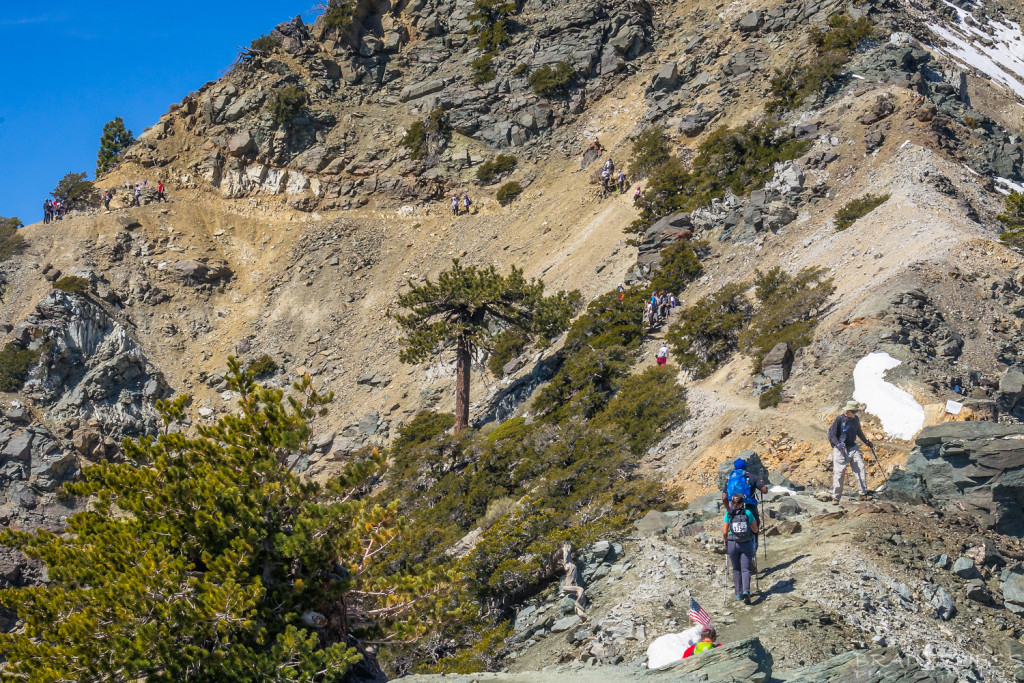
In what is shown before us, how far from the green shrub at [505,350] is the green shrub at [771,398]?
1453 centimetres

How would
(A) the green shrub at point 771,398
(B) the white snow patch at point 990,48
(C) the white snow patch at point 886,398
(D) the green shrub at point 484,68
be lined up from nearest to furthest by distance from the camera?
(C) the white snow patch at point 886,398, (A) the green shrub at point 771,398, (B) the white snow patch at point 990,48, (D) the green shrub at point 484,68

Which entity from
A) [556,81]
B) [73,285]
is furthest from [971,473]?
[73,285]

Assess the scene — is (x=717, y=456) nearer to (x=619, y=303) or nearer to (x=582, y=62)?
(x=619, y=303)

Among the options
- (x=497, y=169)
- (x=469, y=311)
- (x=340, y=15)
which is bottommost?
(x=469, y=311)

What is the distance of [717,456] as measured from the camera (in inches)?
672

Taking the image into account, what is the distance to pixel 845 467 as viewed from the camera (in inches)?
501

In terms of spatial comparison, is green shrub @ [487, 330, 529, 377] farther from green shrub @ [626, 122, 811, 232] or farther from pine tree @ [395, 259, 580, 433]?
green shrub @ [626, 122, 811, 232]

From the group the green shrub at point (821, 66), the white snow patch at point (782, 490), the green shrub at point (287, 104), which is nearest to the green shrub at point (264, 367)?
the green shrub at point (287, 104)

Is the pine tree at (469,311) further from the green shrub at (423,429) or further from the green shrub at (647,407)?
the green shrub at (647,407)

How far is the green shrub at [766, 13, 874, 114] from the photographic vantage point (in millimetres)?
35969

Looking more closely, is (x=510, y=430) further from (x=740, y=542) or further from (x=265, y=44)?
(x=265, y=44)

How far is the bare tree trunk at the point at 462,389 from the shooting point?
28188 mm

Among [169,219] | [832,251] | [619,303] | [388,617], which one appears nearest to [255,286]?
[169,219]

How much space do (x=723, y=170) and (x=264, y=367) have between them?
24705mm
